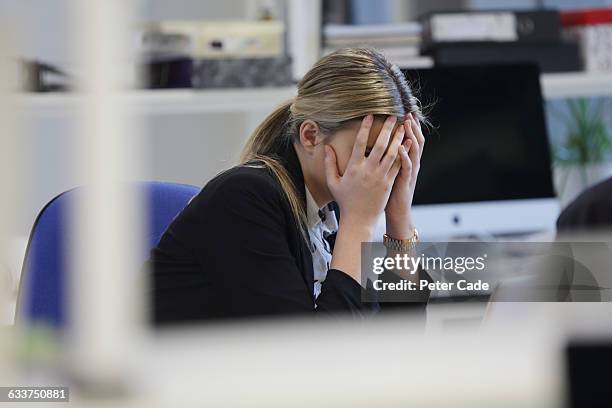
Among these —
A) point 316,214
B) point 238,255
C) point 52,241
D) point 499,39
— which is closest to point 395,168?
point 316,214

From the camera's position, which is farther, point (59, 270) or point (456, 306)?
point (59, 270)

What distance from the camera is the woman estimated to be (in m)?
1.04

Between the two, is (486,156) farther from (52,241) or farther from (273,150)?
(52,241)

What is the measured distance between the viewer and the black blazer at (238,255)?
1028 mm

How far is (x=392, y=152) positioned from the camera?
1092mm

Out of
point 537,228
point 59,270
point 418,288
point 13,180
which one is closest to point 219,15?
point 537,228

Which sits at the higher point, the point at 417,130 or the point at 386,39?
the point at 386,39

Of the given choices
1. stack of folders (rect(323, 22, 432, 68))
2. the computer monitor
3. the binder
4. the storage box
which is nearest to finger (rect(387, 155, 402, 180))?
the computer monitor

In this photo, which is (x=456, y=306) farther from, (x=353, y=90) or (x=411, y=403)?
(x=411, y=403)

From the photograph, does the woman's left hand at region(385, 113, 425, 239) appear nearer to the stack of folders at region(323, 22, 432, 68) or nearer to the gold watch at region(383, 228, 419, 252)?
the gold watch at region(383, 228, 419, 252)

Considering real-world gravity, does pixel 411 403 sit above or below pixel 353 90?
below

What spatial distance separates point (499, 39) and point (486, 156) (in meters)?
0.40

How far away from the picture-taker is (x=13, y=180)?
1.21 feet

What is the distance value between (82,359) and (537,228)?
1710 mm
